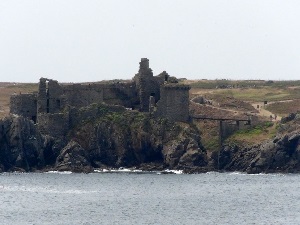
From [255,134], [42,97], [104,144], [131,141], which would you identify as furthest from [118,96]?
[255,134]

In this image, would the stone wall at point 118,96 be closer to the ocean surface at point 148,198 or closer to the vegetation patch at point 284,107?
the ocean surface at point 148,198

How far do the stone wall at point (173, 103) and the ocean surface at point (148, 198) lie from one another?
11.0 meters

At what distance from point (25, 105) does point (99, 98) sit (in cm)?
884

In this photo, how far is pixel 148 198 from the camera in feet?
334

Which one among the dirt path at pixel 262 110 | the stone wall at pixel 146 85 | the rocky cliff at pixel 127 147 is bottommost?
the rocky cliff at pixel 127 147

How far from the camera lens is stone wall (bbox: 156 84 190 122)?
132 m

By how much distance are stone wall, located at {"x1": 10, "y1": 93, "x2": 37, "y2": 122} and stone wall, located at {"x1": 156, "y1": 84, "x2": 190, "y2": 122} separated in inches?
570

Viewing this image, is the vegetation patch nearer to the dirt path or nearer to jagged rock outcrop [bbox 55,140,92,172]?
the dirt path

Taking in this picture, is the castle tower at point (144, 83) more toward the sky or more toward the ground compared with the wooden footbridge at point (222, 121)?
more toward the sky

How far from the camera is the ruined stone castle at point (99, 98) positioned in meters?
132

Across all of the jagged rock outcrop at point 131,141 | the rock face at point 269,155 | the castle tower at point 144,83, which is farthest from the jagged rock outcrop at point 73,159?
the rock face at point 269,155

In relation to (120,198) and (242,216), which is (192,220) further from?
(120,198)

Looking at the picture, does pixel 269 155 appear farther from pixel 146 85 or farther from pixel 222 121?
pixel 146 85

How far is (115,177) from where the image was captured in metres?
119
